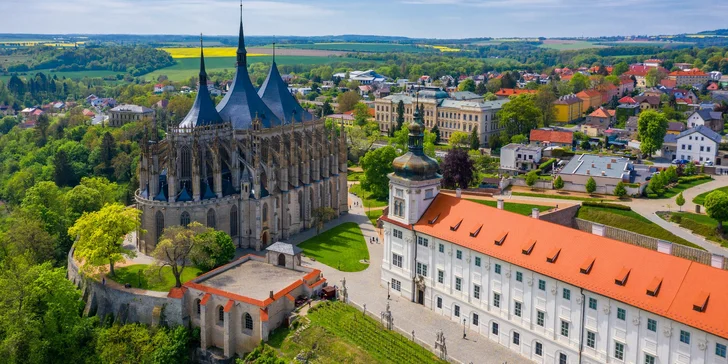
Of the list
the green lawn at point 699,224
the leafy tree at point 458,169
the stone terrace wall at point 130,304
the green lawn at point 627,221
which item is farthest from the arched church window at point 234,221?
the green lawn at point 699,224

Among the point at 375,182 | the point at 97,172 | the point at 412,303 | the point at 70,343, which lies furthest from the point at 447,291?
the point at 97,172

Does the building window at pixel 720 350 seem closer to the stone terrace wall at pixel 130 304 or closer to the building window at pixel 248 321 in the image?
the building window at pixel 248 321

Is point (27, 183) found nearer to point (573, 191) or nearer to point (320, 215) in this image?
point (320, 215)

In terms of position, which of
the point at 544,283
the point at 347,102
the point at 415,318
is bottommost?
the point at 415,318

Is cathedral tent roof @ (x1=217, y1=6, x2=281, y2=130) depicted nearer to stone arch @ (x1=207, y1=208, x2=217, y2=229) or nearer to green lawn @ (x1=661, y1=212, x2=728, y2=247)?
stone arch @ (x1=207, y1=208, x2=217, y2=229)

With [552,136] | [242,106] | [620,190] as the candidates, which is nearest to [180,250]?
[242,106]

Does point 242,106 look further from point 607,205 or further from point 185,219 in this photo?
point 607,205

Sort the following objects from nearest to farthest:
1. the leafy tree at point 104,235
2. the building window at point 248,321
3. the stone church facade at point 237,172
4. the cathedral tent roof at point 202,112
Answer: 1. the building window at point 248,321
2. the leafy tree at point 104,235
3. the stone church facade at point 237,172
4. the cathedral tent roof at point 202,112
